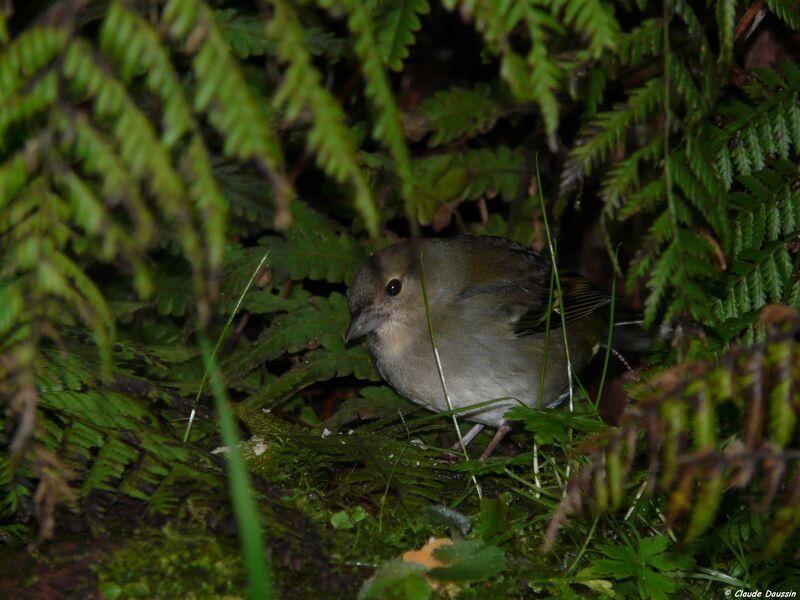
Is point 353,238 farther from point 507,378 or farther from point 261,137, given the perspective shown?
point 261,137

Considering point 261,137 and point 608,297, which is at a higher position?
point 261,137

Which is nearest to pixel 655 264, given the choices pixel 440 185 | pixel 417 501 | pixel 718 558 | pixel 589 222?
pixel 417 501

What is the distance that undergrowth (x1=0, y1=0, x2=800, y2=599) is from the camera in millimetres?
1890

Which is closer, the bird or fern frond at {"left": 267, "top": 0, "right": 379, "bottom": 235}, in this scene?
fern frond at {"left": 267, "top": 0, "right": 379, "bottom": 235}

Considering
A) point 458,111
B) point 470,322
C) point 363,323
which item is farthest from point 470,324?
point 458,111

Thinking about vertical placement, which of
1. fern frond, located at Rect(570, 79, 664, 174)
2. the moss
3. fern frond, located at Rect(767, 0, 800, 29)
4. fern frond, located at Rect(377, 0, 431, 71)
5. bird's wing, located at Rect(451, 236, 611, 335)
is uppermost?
fern frond, located at Rect(767, 0, 800, 29)

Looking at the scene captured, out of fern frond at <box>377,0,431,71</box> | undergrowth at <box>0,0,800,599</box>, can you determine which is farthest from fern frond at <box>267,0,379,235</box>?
fern frond at <box>377,0,431,71</box>

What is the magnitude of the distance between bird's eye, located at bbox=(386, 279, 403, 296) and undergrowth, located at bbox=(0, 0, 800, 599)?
0.24m

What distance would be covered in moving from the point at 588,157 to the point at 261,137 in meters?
1.05

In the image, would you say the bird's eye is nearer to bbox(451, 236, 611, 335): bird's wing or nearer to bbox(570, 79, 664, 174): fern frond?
bbox(451, 236, 611, 335): bird's wing

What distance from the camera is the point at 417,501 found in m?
3.10

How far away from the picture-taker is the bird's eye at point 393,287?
477 cm

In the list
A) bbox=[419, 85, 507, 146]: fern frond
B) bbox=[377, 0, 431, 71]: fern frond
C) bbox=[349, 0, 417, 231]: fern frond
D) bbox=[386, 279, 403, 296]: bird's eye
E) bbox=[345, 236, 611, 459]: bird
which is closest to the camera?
bbox=[349, 0, 417, 231]: fern frond

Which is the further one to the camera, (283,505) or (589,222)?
(589,222)
